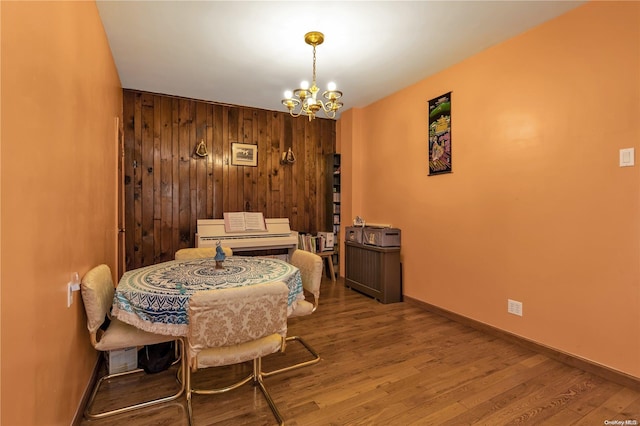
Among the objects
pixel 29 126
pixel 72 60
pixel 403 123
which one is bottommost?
pixel 29 126

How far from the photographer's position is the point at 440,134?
3.49 metres

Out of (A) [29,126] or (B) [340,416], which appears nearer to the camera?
(A) [29,126]

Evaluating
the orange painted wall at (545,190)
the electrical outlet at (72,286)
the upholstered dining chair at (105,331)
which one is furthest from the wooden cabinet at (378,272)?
the electrical outlet at (72,286)

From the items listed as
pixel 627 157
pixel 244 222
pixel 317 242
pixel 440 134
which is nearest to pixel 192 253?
pixel 244 222

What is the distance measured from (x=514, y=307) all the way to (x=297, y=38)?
302 centimetres

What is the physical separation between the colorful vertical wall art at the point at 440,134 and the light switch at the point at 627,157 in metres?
1.43

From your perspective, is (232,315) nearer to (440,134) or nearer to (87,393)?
(87,393)

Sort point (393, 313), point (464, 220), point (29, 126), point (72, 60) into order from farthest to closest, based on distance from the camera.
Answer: point (393, 313), point (464, 220), point (72, 60), point (29, 126)

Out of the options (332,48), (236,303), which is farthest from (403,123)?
(236,303)

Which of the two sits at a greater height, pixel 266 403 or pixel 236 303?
pixel 236 303

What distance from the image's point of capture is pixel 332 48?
2.94 metres

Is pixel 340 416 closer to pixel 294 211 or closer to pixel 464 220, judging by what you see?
pixel 464 220

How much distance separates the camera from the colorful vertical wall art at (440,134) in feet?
11.1

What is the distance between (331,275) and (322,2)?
3.64m
